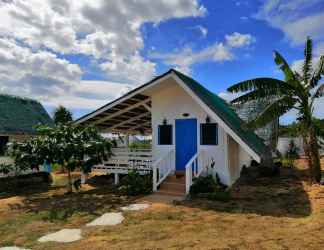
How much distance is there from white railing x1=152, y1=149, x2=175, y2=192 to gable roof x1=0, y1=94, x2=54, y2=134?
34.2ft

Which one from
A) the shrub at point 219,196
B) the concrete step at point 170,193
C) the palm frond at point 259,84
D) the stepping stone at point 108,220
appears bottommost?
the stepping stone at point 108,220

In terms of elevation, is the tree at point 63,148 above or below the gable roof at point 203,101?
below

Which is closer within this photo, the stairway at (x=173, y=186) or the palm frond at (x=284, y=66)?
the stairway at (x=173, y=186)

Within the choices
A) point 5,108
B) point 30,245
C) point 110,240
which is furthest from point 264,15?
point 5,108

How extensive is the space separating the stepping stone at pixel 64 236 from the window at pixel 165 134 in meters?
6.78

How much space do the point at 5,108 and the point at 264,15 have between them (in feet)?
54.8

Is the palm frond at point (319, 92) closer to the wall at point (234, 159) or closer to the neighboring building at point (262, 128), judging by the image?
the wall at point (234, 159)

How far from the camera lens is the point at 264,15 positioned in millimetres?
11836

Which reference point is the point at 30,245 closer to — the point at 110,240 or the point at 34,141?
the point at 110,240

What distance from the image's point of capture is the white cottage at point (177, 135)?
1183 cm

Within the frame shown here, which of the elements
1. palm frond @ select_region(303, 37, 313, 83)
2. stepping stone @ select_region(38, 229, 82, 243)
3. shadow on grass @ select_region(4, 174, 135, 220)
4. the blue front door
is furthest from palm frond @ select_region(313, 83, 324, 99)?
stepping stone @ select_region(38, 229, 82, 243)

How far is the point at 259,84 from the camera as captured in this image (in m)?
11.1

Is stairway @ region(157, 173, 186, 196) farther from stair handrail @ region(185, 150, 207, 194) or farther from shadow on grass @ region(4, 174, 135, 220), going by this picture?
shadow on grass @ region(4, 174, 135, 220)

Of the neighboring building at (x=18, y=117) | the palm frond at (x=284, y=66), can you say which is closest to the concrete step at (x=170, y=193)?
the palm frond at (x=284, y=66)
